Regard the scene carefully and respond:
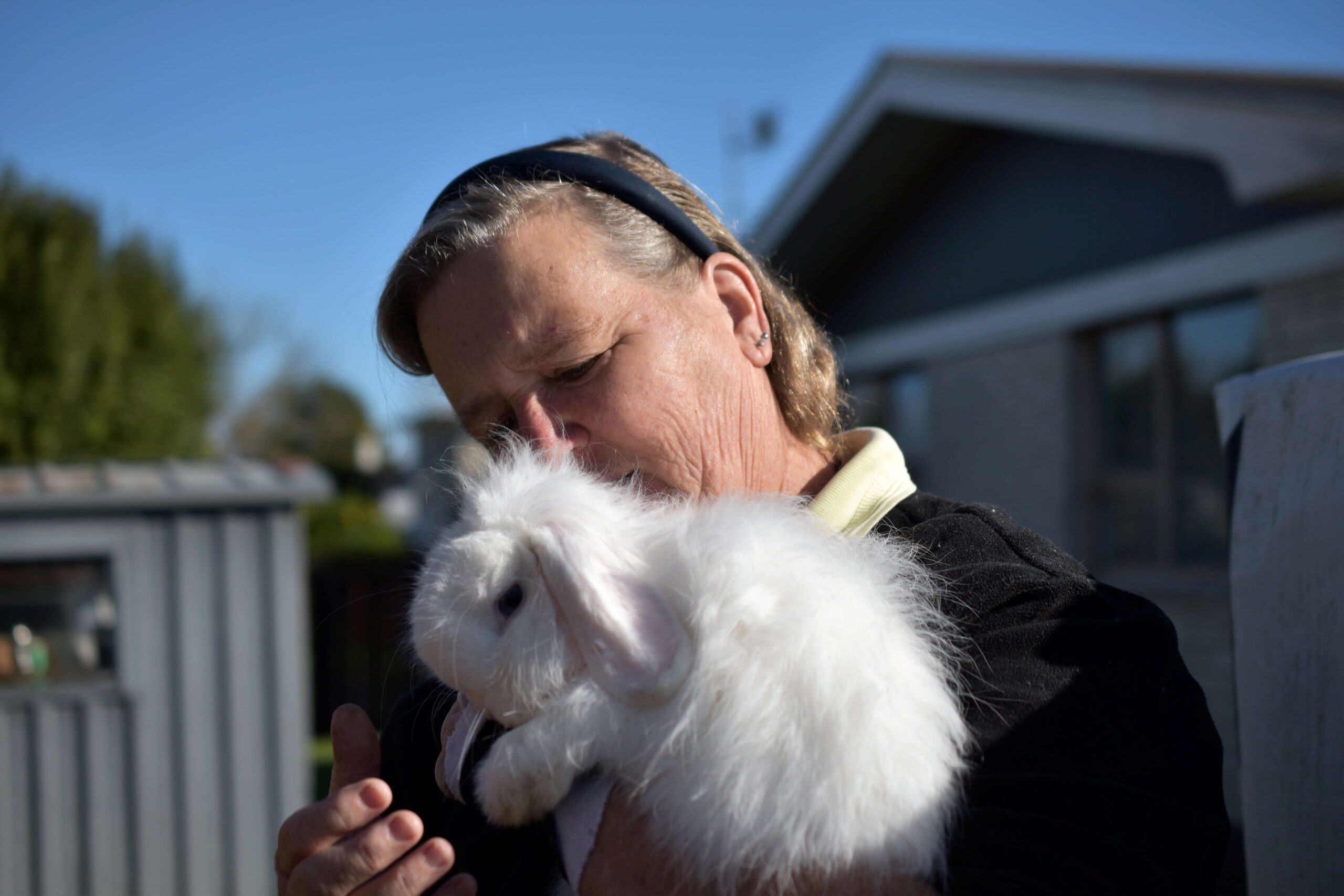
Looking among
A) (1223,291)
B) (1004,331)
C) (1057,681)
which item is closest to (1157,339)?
(1223,291)

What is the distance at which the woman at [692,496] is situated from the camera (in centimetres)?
116

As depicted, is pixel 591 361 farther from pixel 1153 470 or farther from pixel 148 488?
pixel 1153 470

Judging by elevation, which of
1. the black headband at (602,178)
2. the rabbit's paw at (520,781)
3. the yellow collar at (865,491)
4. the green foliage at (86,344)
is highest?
the green foliage at (86,344)

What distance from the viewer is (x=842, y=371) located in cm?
233

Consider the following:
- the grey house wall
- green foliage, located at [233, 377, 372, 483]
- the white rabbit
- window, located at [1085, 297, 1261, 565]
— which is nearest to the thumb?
the white rabbit

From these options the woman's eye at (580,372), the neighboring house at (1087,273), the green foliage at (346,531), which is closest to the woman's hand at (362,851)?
the woman's eye at (580,372)

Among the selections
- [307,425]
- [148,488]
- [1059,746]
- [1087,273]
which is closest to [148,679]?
[148,488]

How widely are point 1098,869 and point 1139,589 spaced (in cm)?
672

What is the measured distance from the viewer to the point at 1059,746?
3.89ft

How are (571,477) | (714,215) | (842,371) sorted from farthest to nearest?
(842,371) < (714,215) < (571,477)

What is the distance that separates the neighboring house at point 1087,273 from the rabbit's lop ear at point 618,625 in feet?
14.1

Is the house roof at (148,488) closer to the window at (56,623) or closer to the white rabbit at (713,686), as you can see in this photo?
the window at (56,623)

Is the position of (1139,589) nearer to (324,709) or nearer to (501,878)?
(501,878)

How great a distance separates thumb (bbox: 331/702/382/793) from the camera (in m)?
1.52
